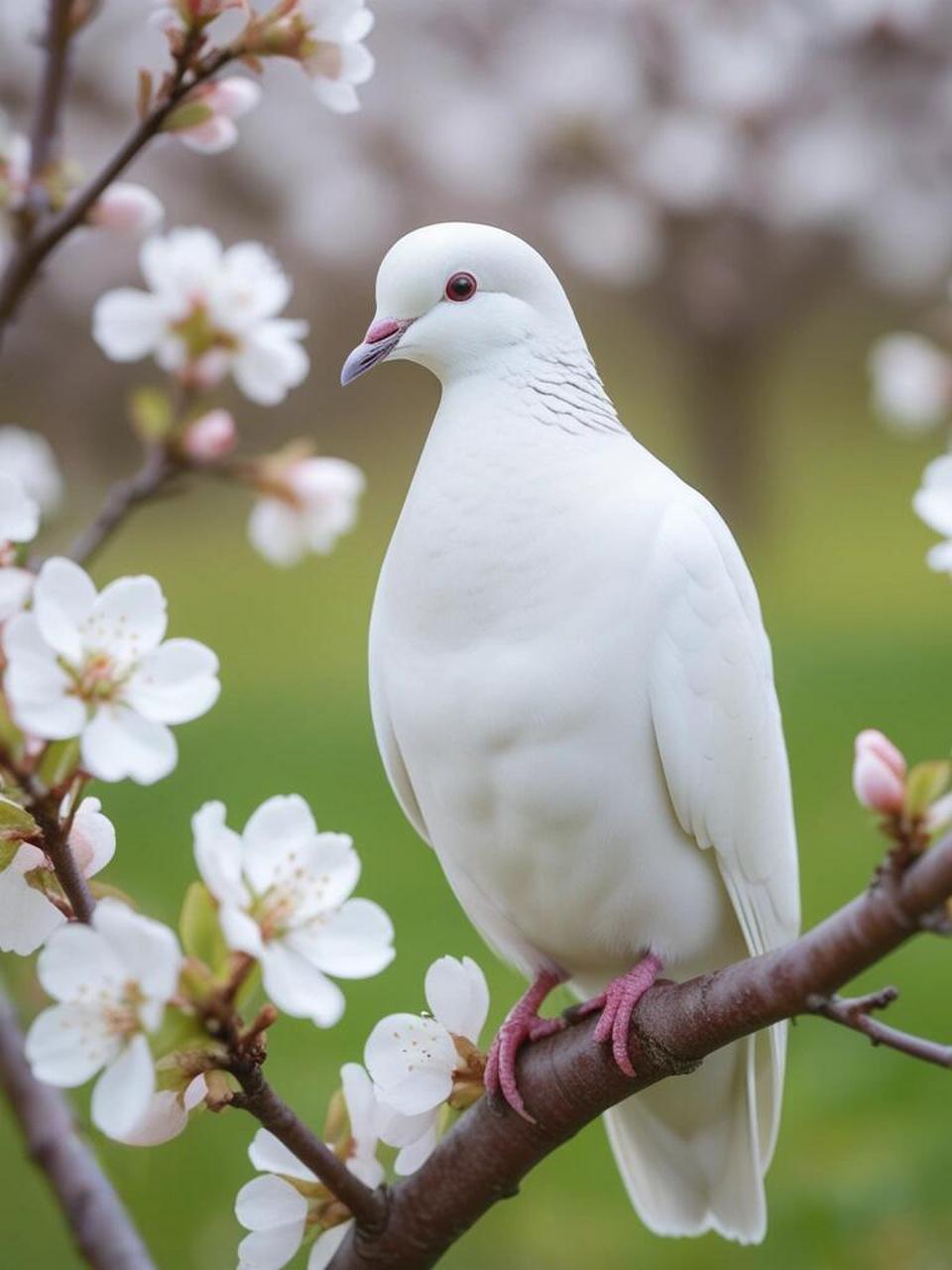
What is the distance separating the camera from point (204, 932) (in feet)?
2.57

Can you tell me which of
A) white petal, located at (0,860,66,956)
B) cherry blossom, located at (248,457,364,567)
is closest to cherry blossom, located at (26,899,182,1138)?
white petal, located at (0,860,66,956)

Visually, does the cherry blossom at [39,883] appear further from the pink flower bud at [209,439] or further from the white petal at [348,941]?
the pink flower bud at [209,439]

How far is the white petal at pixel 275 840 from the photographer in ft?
2.56

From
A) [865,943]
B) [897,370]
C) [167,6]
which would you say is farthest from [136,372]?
[865,943]

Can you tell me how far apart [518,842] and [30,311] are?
5099mm

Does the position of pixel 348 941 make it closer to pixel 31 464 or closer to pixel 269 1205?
pixel 269 1205

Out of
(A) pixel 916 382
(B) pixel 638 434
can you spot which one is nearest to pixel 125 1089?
(A) pixel 916 382

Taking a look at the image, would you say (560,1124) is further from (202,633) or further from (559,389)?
(202,633)

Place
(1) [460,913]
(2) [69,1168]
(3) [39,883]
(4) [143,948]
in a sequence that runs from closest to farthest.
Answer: (4) [143,948] < (3) [39,883] < (2) [69,1168] < (1) [460,913]

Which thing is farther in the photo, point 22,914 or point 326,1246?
point 326,1246

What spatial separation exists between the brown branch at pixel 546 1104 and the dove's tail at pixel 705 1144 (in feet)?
0.77

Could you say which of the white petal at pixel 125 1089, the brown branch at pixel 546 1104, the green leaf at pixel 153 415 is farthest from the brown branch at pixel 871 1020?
the green leaf at pixel 153 415

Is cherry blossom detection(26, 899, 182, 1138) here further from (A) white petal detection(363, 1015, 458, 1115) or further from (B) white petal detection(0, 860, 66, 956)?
(A) white petal detection(363, 1015, 458, 1115)

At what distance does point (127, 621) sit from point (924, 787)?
14.3 inches
